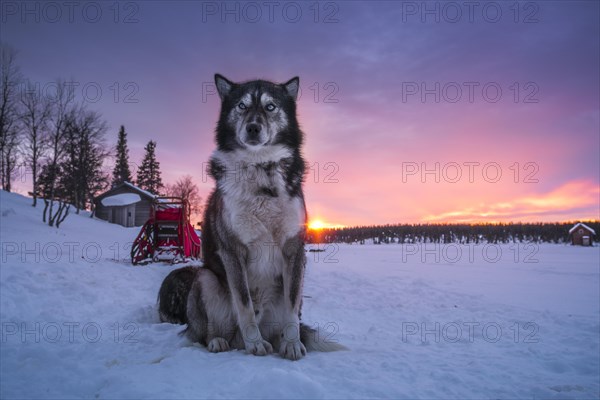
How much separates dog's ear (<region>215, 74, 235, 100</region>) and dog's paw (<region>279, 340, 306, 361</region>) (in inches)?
109

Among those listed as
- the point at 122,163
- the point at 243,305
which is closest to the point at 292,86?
the point at 243,305

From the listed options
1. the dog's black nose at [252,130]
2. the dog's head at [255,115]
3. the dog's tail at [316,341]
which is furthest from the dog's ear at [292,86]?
the dog's tail at [316,341]

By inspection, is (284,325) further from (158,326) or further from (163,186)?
(163,186)

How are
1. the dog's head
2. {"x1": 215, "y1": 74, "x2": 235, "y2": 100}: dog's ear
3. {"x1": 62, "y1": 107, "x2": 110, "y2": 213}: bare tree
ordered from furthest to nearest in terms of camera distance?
{"x1": 62, "y1": 107, "x2": 110, "y2": 213}: bare tree
{"x1": 215, "y1": 74, "x2": 235, "y2": 100}: dog's ear
the dog's head

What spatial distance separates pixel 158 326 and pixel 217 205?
224 centimetres

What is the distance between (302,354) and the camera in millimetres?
3041

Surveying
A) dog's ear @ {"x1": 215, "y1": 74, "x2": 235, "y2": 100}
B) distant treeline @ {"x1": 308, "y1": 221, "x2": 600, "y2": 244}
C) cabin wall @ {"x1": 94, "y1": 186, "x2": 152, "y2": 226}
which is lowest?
distant treeline @ {"x1": 308, "y1": 221, "x2": 600, "y2": 244}

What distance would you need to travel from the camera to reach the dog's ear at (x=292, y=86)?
12.6ft

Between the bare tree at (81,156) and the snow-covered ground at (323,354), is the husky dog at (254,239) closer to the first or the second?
the snow-covered ground at (323,354)

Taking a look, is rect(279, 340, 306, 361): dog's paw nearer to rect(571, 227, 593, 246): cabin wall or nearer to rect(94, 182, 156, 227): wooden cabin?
rect(94, 182, 156, 227): wooden cabin

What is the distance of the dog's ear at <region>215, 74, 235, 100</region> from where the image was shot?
12.4 feet

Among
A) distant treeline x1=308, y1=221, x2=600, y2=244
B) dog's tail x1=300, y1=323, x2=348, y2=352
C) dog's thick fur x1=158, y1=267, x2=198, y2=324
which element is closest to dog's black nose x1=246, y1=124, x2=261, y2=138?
dog's tail x1=300, y1=323, x2=348, y2=352

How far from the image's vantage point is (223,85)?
149 inches

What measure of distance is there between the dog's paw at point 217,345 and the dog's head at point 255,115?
6.35ft
